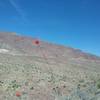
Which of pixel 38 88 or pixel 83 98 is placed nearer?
pixel 83 98

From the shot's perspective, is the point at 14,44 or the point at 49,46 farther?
the point at 49,46

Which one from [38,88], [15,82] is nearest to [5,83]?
[15,82]

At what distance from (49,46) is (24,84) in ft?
171

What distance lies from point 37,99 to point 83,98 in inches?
125

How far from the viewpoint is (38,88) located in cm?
1805

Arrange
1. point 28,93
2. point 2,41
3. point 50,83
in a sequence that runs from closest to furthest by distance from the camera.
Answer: point 28,93
point 50,83
point 2,41

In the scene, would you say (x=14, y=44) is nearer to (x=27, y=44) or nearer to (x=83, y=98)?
(x=27, y=44)

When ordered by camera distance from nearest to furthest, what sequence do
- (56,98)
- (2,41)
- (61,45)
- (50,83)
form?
(56,98) → (50,83) → (2,41) → (61,45)

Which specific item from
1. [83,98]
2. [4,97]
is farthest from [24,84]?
[83,98]

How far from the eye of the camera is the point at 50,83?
20.6 metres

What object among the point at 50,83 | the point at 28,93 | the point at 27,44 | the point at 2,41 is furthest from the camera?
the point at 27,44

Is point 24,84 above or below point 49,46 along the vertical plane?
below

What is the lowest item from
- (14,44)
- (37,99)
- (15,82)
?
(37,99)

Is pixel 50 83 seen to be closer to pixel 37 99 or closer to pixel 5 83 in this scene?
pixel 5 83
